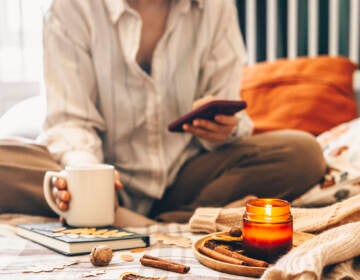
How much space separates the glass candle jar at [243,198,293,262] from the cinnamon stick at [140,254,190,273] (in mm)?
94

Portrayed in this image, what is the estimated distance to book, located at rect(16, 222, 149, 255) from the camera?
3.11ft

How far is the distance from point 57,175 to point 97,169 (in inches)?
3.1

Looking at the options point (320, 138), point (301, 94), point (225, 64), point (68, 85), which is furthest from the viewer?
point (301, 94)

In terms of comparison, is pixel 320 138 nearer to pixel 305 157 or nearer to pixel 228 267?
pixel 305 157

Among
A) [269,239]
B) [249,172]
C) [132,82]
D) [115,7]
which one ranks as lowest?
[249,172]

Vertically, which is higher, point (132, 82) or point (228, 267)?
point (132, 82)

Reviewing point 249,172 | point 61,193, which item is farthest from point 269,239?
point 249,172

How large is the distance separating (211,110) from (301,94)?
29.7 inches

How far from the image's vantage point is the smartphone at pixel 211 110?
127 centimetres

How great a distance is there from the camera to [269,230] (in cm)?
83

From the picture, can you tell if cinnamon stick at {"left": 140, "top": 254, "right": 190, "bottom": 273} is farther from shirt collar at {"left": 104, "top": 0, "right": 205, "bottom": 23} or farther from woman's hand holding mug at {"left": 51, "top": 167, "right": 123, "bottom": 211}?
shirt collar at {"left": 104, "top": 0, "right": 205, "bottom": 23}

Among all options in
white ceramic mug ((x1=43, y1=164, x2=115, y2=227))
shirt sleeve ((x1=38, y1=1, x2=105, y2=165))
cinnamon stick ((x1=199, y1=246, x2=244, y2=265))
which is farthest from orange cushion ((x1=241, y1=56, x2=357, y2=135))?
cinnamon stick ((x1=199, y1=246, x2=244, y2=265))

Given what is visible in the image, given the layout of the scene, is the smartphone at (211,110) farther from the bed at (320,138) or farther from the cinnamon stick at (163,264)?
the cinnamon stick at (163,264)

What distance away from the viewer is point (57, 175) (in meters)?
1.09
